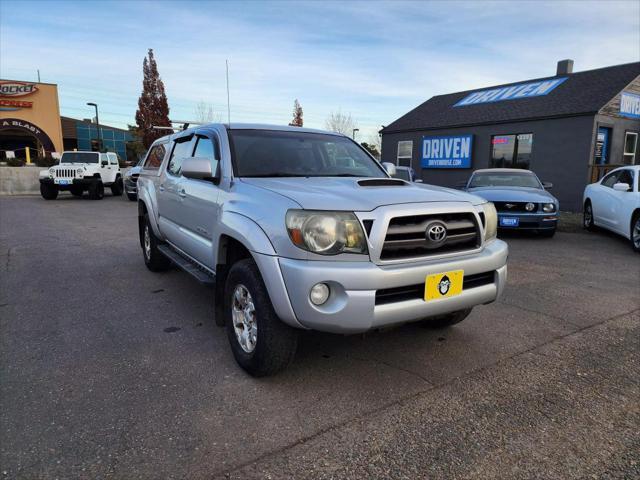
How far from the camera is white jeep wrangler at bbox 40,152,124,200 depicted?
56.1 ft

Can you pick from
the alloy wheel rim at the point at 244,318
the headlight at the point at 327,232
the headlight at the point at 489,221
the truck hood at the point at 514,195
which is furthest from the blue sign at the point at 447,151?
the headlight at the point at 327,232

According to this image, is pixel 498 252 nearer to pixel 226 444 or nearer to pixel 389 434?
pixel 389 434

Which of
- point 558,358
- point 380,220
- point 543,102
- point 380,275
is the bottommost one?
point 558,358

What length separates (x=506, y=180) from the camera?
10.0m

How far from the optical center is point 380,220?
8.66 ft

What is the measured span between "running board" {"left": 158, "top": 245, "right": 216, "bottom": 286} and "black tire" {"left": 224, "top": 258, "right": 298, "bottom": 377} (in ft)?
2.32

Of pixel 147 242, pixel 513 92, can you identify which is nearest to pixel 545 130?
pixel 513 92

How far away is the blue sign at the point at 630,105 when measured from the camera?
15.0 m

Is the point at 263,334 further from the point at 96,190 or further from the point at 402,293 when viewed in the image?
the point at 96,190

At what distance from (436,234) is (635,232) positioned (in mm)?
6657

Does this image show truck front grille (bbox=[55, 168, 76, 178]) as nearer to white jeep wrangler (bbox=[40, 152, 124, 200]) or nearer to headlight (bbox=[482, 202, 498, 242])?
white jeep wrangler (bbox=[40, 152, 124, 200])

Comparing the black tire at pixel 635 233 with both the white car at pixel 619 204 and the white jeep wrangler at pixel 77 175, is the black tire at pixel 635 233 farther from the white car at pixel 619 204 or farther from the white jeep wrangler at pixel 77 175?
the white jeep wrangler at pixel 77 175

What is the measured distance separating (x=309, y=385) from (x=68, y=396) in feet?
4.93

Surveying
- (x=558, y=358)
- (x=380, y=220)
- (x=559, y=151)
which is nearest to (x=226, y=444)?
(x=380, y=220)
